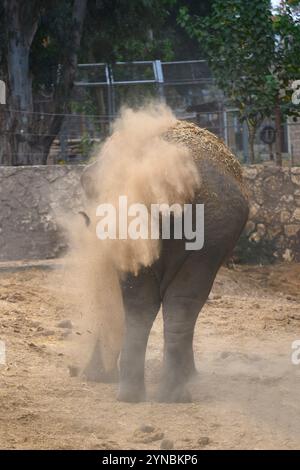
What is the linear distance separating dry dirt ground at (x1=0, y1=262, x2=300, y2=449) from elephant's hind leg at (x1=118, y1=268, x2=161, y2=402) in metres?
0.12

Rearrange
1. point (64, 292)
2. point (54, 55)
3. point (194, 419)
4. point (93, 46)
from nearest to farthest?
1. point (194, 419)
2. point (64, 292)
3. point (54, 55)
4. point (93, 46)

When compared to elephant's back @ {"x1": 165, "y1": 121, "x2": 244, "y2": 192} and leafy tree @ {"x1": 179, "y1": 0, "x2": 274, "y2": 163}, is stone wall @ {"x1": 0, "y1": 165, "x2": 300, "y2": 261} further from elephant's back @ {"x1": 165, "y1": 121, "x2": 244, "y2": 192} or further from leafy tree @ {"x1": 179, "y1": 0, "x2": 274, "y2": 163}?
elephant's back @ {"x1": 165, "y1": 121, "x2": 244, "y2": 192}

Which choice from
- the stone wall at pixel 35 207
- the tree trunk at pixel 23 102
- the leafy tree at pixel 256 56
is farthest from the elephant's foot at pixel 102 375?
the tree trunk at pixel 23 102

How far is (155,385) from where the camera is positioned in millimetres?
6652

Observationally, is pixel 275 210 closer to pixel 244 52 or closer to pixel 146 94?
pixel 244 52

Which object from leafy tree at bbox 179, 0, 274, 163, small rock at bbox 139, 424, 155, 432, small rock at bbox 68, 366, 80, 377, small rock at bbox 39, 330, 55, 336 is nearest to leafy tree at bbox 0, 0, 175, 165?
leafy tree at bbox 179, 0, 274, 163

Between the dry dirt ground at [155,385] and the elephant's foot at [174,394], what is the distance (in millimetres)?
79

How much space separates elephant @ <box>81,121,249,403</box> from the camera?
5.93 meters

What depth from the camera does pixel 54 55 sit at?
1752 centimetres

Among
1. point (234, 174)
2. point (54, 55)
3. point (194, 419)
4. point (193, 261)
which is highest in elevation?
point (54, 55)

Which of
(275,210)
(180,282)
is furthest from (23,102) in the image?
(180,282)

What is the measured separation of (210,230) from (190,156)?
A: 451 mm
